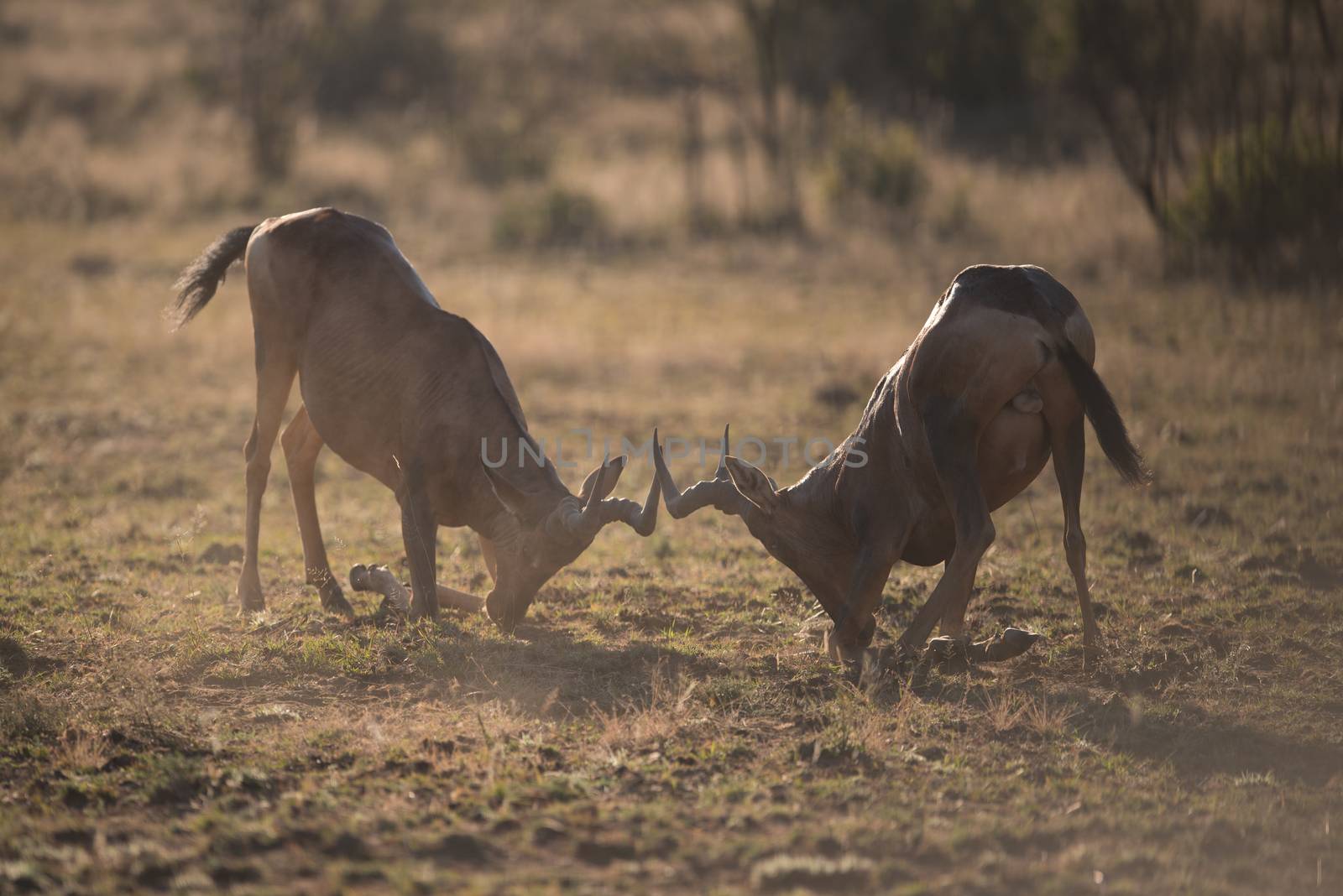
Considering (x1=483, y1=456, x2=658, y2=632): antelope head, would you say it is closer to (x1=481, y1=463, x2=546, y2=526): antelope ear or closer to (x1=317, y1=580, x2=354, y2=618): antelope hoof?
(x1=481, y1=463, x2=546, y2=526): antelope ear

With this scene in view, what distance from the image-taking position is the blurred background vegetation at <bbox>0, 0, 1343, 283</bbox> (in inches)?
704

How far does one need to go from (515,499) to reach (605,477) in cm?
64

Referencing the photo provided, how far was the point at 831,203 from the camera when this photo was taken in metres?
23.8

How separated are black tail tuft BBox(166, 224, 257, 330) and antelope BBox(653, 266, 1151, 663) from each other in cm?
367

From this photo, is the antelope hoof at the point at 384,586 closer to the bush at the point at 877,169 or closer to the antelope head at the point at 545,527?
the antelope head at the point at 545,527

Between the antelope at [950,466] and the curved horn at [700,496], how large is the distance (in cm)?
1

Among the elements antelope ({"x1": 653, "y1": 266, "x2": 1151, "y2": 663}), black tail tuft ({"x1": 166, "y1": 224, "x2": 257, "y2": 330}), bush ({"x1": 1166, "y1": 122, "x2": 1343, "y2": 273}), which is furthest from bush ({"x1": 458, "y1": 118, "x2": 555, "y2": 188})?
antelope ({"x1": 653, "y1": 266, "x2": 1151, "y2": 663})

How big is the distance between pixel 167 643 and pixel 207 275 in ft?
9.06

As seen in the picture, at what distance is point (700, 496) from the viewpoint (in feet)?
23.3

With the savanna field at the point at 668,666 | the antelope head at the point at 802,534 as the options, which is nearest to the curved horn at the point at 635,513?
the antelope head at the point at 802,534

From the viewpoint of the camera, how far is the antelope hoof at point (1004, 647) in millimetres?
6633

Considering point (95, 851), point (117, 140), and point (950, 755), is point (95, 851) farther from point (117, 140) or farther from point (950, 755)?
point (117, 140)

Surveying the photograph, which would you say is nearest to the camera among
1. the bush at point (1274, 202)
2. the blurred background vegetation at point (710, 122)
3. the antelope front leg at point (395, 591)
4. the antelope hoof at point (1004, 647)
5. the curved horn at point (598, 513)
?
the antelope hoof at point (1004, 647)

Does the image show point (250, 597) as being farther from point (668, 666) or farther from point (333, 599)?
point (668, 666)
